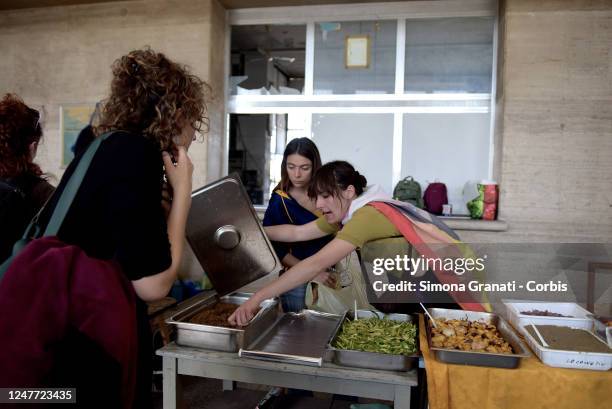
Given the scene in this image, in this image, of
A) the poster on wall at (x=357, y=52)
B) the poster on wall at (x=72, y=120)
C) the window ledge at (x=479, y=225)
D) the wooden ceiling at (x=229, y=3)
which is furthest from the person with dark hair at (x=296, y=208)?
the poster on wall at (x=72, y=120)

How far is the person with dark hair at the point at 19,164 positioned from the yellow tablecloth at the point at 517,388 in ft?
4.88

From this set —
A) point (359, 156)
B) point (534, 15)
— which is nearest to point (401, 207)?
point (359, 156)

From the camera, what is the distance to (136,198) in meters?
1.00

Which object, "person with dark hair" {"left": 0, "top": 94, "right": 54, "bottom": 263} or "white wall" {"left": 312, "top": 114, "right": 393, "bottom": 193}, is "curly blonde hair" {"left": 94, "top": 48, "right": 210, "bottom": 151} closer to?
"person with dark hair" {"left": 0, "top": 94, "right": 54, "bottom": 263}

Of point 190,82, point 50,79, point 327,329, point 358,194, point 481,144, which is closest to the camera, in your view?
point 190,82

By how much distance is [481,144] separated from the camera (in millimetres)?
4258

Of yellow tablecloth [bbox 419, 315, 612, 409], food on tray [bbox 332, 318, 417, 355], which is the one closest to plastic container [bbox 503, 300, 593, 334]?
yellow tablecloth [bbox 419, 315, 612, 409]

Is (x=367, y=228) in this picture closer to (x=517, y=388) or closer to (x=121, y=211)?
(x=517, y=388)

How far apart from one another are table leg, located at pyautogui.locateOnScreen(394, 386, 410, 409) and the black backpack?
1321 mm

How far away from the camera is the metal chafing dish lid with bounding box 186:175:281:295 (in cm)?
178

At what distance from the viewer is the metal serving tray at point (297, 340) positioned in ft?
4.85

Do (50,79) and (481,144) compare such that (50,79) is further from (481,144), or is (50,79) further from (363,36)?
(481,144)

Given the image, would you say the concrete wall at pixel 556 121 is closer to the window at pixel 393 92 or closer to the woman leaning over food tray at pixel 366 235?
the window at pixel 393 92

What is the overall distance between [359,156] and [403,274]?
2780 millimetres
